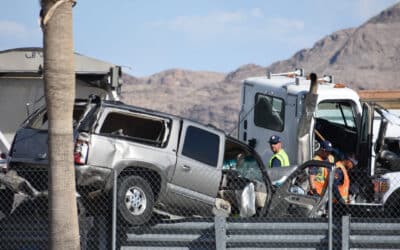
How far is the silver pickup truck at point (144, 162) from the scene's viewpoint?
13516 millimetres

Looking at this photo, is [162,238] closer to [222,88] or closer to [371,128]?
[371,128]

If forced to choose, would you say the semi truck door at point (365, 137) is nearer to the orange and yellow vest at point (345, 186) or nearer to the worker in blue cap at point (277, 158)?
the orange and yellow vest at point (345, 186)

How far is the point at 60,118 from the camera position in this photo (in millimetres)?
11984

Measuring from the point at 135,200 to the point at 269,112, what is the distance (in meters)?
7.39

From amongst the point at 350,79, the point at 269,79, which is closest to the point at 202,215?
the point at 269,79

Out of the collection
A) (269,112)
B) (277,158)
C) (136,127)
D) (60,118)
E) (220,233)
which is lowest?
(220,233)

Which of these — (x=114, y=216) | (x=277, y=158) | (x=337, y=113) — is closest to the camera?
(x=114, y=216)

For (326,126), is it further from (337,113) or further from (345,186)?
(345,186)

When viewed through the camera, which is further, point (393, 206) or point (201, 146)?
point (393, 206)

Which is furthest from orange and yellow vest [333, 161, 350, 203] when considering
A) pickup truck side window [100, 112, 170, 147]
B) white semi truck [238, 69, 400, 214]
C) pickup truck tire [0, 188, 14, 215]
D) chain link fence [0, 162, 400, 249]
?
pickup truck tire [0, 188, 14, 215]

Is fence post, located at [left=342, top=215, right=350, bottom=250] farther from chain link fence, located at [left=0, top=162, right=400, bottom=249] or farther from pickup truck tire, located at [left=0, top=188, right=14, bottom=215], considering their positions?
pickup truck tire, located at [left=0, top=188, right=14, bottom=215]

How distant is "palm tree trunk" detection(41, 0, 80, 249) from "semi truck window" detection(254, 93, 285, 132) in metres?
8.34

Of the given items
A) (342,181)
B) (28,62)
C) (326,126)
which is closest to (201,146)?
(342,181)

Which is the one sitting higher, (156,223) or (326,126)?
(326,126)
